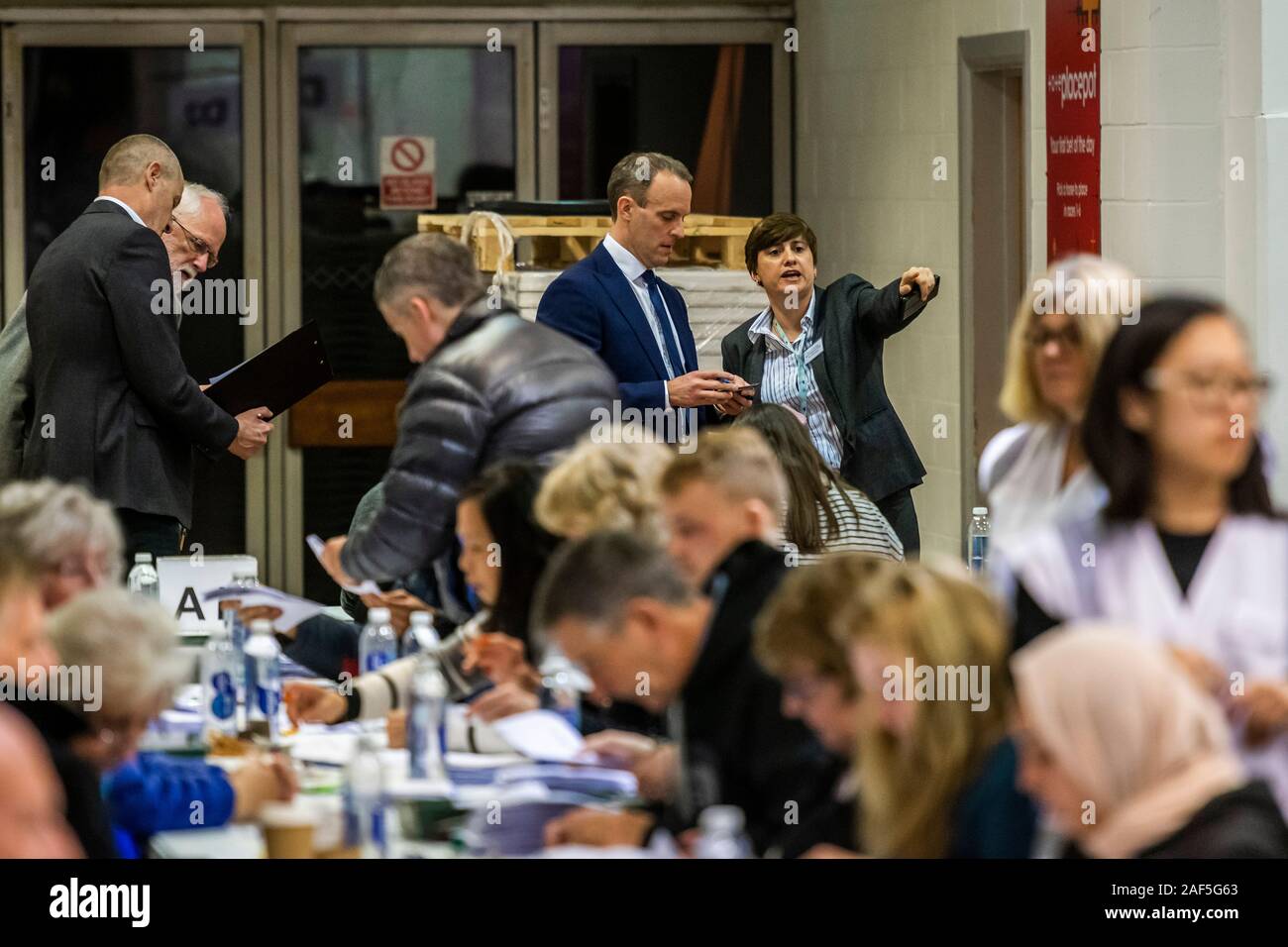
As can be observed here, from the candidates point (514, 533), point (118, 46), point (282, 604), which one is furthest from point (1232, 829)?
point (118, 46)

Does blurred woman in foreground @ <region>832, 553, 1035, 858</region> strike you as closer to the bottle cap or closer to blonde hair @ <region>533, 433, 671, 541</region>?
the bottle cap

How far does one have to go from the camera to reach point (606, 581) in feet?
9.68

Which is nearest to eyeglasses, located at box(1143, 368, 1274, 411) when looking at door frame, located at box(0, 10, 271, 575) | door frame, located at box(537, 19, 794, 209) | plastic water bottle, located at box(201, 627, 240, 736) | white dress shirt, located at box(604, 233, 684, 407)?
plastic water bottle, located at box(201, 627, 240, 736)

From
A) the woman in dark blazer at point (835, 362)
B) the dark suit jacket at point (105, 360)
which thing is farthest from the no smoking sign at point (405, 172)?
the dark suit jacket at point (105, 360)

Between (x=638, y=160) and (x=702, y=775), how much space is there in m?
2.80

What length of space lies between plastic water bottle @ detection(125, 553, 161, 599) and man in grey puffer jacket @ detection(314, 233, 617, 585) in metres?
0.93

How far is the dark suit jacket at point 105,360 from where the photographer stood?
16.8 ft

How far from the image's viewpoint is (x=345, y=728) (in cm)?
399

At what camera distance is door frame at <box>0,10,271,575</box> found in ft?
27.9

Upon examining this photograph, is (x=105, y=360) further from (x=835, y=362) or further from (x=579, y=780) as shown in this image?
(x=579, y=780)

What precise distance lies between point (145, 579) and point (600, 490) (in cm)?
171

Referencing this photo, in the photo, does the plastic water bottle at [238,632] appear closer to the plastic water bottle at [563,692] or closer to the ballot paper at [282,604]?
the ballot paper at [282,604]
